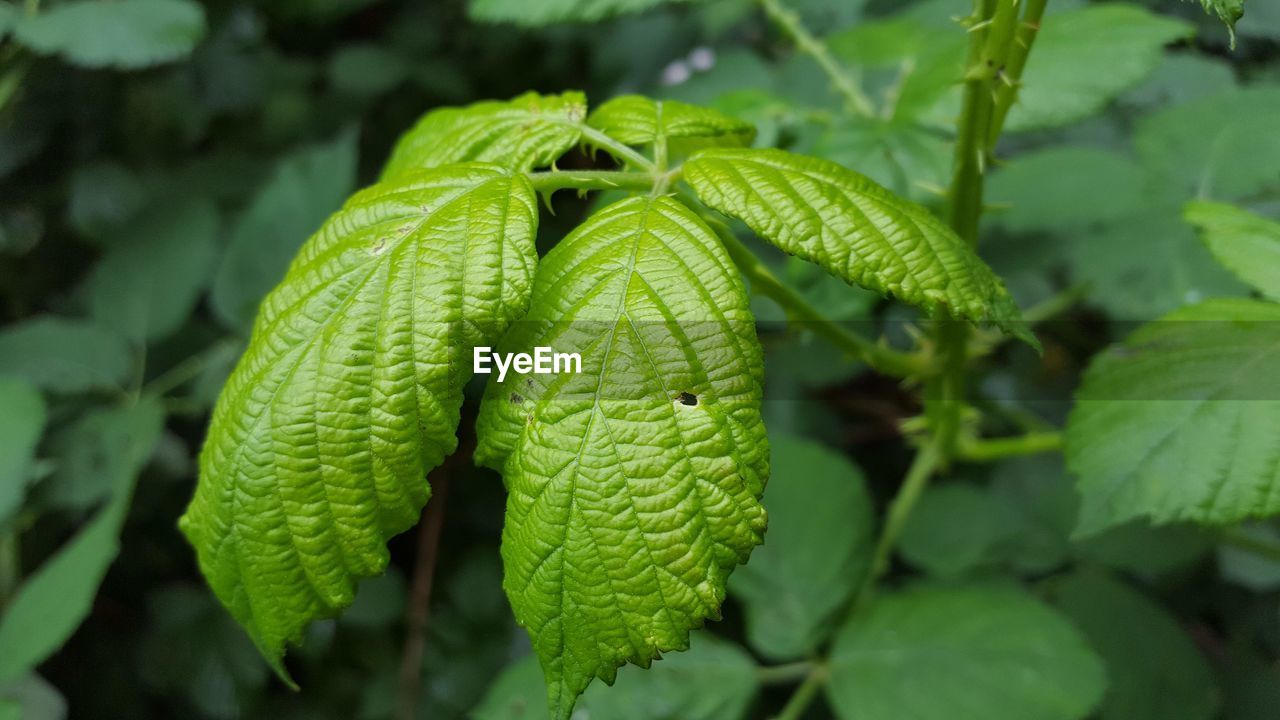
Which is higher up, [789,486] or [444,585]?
[789,486]

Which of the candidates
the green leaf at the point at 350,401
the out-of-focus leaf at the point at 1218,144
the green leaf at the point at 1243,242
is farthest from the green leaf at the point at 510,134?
the out-of-focus leaf at the point at 1218,144

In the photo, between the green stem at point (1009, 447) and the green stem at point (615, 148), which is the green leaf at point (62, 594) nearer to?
the green stem at point (615, 148)

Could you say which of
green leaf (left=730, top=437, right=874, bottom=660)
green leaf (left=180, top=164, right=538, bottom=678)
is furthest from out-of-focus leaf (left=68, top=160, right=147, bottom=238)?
green leaf (left=730, top=437, right=874, bottom=660)

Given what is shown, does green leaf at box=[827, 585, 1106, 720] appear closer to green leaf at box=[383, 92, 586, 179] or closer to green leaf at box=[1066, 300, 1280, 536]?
green leaf at box=[1066, 300, 1280, 536]

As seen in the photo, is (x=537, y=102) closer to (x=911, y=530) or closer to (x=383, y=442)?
(x=383, y=442)

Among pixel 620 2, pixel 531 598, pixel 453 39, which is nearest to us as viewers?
pixel 531 598

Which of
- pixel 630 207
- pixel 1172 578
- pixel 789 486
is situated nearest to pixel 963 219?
pixel 630 207
